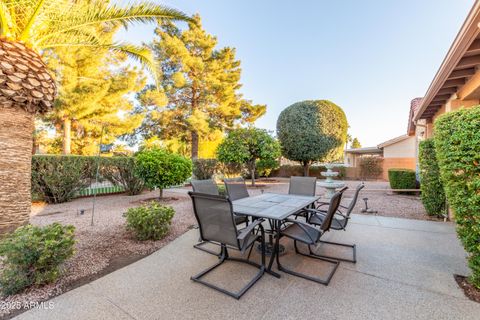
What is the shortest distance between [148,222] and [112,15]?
4.31 metres

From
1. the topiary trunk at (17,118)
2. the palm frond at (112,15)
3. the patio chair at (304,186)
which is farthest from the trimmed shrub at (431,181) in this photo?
the topiary trunk at (17,118)

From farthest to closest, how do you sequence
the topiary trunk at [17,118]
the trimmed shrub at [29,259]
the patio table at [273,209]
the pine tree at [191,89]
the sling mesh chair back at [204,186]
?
1. the pine tree at [191,89]
2. the sling mesh chair back at [204,186]
3. the topiary trunk at [17,118]
4. the patio table at [273,209]
5. the trimmed shrub at [29,259]

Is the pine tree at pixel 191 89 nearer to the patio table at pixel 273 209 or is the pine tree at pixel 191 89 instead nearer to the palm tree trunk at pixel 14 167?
the palm tree trunk at pixel 14 167

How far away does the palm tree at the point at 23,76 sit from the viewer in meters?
3.23

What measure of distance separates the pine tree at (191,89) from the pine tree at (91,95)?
163cm

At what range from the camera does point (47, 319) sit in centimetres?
185

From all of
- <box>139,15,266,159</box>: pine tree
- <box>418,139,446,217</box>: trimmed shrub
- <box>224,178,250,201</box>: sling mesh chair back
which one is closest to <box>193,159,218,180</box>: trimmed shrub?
<box>139,15,266,159</box>: pine tree

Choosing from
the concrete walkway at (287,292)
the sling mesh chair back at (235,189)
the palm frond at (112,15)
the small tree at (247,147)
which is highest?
the palm frond at (112,15)

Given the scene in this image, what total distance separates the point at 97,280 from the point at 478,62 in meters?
6.54

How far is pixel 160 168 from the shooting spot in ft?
21.9

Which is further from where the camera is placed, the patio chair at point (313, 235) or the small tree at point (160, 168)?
the small tree at point (160, 168)

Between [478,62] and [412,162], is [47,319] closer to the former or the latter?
[478,62]

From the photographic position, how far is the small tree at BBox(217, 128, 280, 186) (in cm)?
1088

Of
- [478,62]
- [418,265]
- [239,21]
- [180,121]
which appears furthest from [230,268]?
[180,121]
